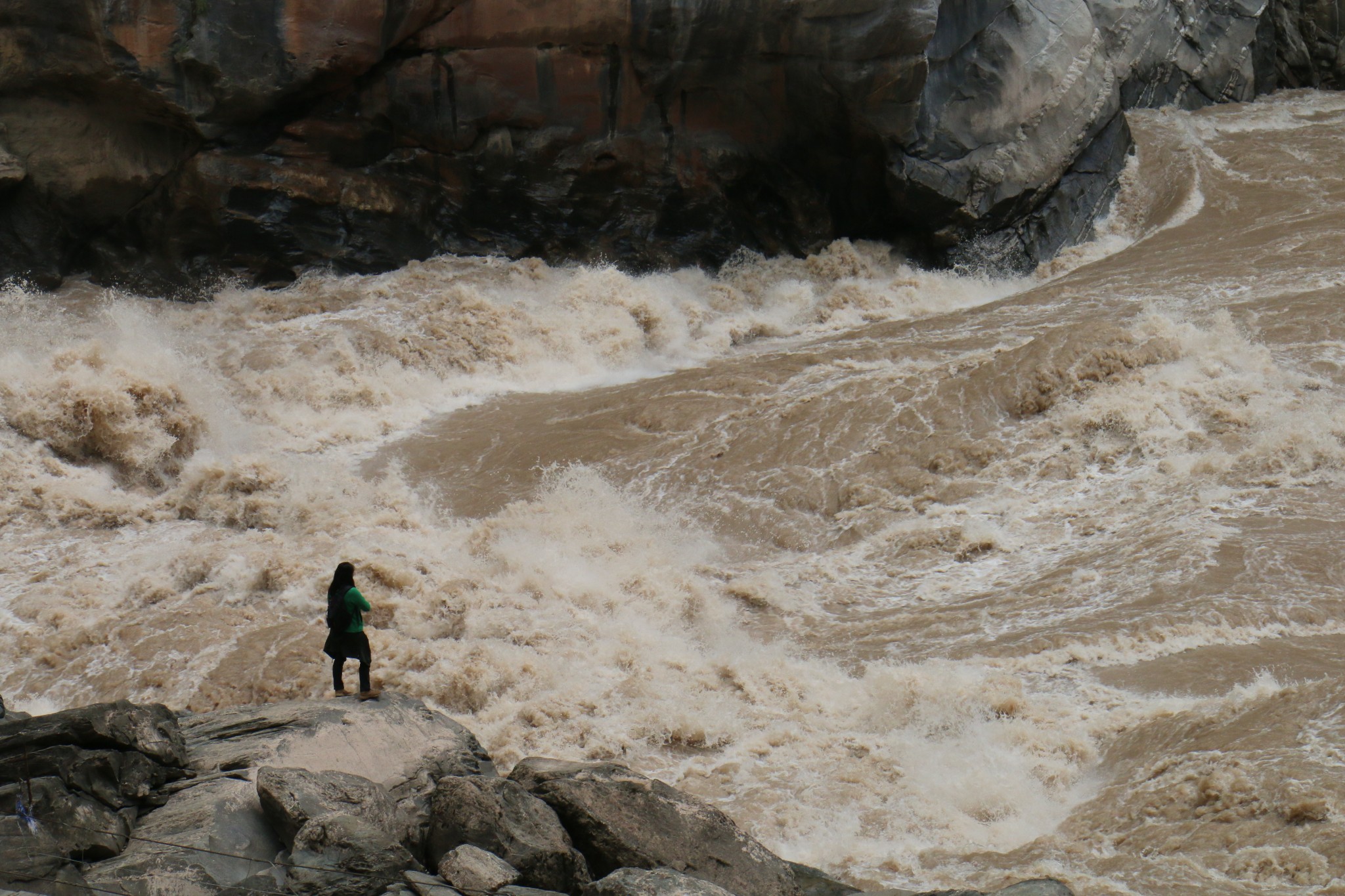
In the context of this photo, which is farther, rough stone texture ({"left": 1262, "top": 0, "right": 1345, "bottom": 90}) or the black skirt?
rough stone texture ({"left": 1262, "top": 0, "right": 1345, "bottom": 90})

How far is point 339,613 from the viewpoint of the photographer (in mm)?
6914

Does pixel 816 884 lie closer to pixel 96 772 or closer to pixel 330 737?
pixel 330 737

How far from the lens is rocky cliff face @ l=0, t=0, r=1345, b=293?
543 inches

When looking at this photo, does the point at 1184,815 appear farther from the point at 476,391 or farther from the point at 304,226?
the point at 304,226

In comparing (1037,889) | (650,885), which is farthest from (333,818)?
(1037,889)

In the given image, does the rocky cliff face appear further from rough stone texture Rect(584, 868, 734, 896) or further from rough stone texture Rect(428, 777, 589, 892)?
rough stone texture Rect(584, 868, 734, 896)

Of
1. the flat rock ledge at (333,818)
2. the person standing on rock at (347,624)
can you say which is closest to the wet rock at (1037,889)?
the flat rock ledge at (333,818)

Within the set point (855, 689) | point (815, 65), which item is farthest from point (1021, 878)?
point (815, 65)

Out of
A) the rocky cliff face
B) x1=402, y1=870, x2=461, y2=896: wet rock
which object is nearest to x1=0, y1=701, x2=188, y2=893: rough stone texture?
x1=402, y1=870, x2=461, y2=896: wet rock

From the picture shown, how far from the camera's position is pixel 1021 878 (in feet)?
21.5

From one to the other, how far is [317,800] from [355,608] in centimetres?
136

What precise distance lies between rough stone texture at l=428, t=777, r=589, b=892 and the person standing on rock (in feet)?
3.73

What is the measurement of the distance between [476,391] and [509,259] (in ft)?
8.25

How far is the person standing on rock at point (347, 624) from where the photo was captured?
22.6ft
